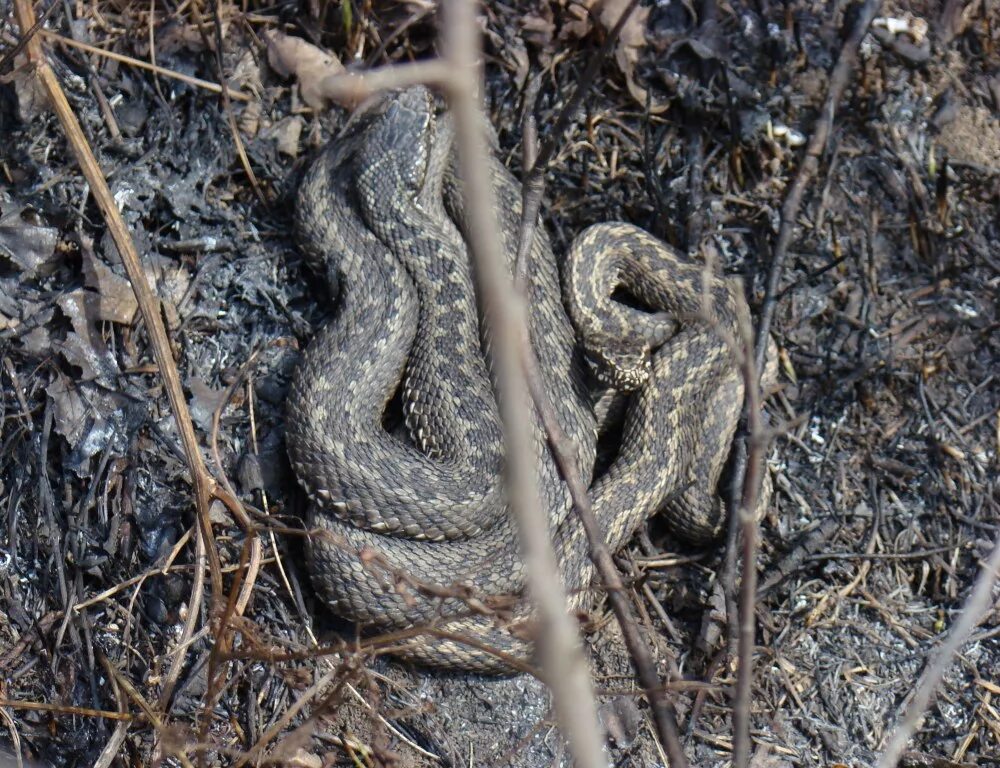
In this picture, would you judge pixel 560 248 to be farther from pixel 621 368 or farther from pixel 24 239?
pixel 24 239

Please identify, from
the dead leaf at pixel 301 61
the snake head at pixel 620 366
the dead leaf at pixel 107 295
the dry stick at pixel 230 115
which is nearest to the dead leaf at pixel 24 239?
the dead leaf at pixel 107 295

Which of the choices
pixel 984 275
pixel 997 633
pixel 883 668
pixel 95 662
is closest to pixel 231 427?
pixel 95 662

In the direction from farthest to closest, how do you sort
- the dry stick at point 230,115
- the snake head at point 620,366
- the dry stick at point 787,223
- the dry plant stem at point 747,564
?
the dry stick at point 230,115
the snake head at point 620,366
the dry stick at point 787,223
the dry plant stem at point 747,564

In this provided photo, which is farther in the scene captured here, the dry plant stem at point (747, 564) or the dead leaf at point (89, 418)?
the dead leaf at point (89, 418)

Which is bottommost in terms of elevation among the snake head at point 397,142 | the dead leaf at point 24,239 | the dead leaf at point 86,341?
the dead leaf at point 86,341

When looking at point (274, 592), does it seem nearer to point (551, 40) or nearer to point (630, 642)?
point (630, 642)

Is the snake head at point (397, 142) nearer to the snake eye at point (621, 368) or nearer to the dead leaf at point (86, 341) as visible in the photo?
the snake eye at point (621, 368)
